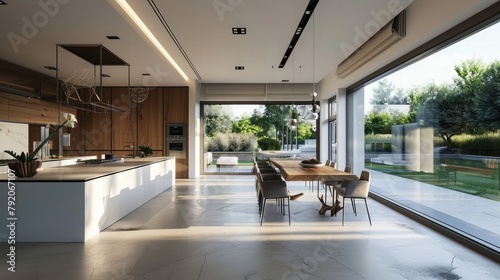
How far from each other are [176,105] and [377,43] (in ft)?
19.9

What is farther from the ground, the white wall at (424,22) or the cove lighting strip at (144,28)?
the cove lighting strip at (144,28)

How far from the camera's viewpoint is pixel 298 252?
3.18 meters

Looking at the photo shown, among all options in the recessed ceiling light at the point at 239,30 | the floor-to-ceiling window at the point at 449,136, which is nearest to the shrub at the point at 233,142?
the floor-to-ceiling window at the point at 449,136

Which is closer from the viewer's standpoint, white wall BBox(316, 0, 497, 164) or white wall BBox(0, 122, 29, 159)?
white wall BBox(316, 0, 497, 164)

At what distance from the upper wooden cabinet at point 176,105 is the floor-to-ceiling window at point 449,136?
5.60 m

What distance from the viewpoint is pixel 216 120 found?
1045cm

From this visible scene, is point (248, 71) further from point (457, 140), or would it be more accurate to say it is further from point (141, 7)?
point (457, 140)

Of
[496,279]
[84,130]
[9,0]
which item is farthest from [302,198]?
[84,130]

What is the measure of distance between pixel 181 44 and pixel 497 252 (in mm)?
5568

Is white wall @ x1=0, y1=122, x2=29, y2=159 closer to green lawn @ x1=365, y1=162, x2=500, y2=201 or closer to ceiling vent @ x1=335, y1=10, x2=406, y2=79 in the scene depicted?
ceiling vent @ x1=335, y1=10, x2=406, y2=79

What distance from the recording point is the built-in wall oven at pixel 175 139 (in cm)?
935

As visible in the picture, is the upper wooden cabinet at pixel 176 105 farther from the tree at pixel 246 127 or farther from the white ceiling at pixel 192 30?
the tree at pixel 246 127

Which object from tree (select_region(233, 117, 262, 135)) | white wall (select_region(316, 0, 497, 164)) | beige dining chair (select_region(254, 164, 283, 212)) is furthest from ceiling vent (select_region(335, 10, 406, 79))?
tree (select_region(233, 117, 262, 135))

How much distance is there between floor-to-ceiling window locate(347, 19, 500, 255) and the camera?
3260mm
